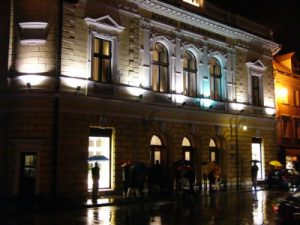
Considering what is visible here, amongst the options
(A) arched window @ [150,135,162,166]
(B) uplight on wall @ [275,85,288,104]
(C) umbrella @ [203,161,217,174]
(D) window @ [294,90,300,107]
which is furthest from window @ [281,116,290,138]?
(A) arched window @ [150,135,162,166]

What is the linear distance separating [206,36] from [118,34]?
9.22 metres

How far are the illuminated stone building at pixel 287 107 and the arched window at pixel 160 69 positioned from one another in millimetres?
18122

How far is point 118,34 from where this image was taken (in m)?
27.9

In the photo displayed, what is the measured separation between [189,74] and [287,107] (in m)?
18.2

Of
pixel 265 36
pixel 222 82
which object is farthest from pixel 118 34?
pixel 265 36

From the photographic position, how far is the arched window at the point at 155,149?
99.2ft

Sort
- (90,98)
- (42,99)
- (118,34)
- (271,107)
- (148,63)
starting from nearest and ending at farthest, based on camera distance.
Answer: (42,99)
(90,98)
(118,34)
(148,63)
(271,107)

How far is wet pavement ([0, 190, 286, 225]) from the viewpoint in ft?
53.2

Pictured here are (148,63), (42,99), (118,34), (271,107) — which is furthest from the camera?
(271,107)

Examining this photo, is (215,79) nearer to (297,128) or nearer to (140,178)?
(140,178)

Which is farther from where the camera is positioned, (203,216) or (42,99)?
(42,99)

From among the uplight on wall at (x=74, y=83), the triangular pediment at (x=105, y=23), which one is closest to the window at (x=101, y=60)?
the triangular pediment at (x=105, y=23)

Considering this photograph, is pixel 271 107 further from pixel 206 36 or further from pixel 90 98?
pixel 90 98

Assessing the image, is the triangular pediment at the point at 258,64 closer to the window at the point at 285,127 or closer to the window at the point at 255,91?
the window at the point at 255,91
